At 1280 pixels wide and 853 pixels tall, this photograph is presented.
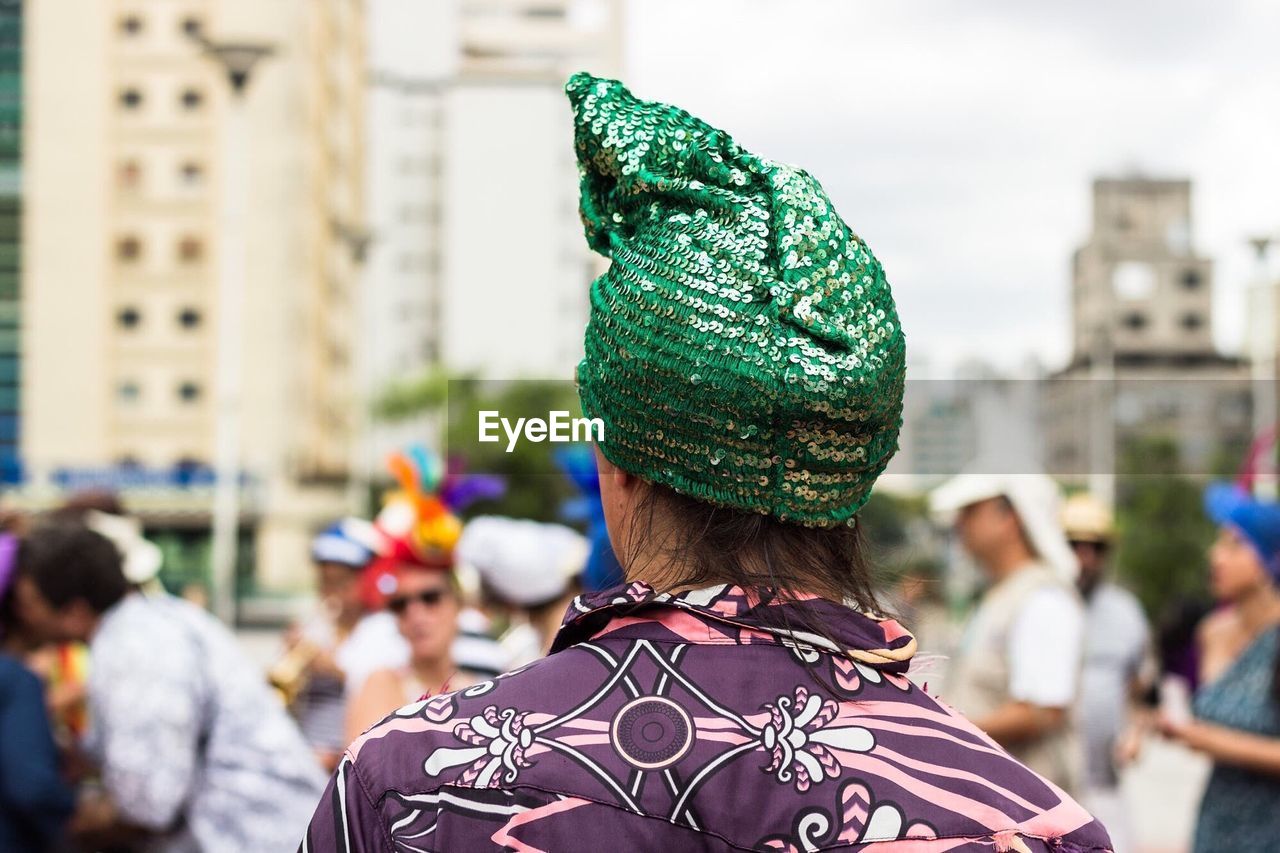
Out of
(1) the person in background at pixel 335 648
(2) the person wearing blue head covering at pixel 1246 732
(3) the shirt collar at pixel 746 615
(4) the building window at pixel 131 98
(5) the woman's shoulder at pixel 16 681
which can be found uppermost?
(4) the building window at pixel 131 98

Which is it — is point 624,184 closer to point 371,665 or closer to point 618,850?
point 618,850

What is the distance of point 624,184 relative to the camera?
137 cm

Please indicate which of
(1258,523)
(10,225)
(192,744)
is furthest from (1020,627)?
(10,225)

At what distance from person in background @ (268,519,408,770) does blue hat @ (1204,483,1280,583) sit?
2.82 metres

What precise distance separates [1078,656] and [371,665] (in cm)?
258

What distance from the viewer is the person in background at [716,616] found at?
121 centimetres

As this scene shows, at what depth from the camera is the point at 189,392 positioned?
5444 centimetres

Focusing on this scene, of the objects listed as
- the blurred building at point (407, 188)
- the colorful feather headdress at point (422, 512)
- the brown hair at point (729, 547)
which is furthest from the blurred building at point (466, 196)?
the brown hair at point (729, 547)

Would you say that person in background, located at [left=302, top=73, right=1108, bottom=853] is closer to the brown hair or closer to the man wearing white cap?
the brown hair

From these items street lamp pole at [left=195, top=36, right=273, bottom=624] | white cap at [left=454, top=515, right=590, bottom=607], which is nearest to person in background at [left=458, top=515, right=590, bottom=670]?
white cap at [left=454, top=515, right=590, bottom=607]

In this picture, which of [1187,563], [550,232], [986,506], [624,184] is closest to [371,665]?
[986,506]

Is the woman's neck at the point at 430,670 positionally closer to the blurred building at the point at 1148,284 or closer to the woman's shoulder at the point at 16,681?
the woman's shoulder at the point at 16,681

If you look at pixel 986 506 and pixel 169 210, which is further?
pixel 169 210

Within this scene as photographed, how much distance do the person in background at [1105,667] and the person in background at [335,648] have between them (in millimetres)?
2841
